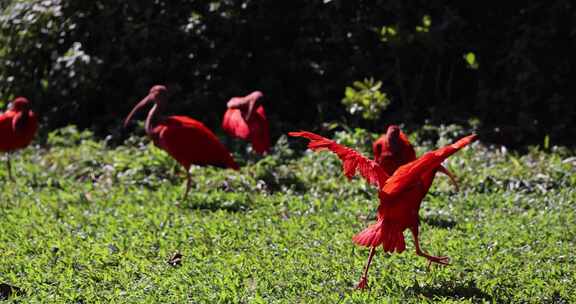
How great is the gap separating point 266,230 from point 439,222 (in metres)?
1.29

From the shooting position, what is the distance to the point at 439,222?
6777 mm

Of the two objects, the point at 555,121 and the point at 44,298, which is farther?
the point at 555,121

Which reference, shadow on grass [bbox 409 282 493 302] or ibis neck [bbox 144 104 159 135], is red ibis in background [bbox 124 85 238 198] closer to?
ibis neck [bbox 144 104 159 135]

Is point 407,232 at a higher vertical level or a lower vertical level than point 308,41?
lower

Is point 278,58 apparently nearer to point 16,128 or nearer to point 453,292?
point 16,128

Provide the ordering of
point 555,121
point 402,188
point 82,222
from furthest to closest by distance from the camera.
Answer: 1. point 555,121
2. point 82,222
3. point 402,188

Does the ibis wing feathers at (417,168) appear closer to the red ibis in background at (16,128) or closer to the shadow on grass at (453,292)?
the shadow on grass at (453,292)

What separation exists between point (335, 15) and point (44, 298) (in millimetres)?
5743

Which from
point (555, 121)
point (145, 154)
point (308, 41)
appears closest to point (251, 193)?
point (145, 154)

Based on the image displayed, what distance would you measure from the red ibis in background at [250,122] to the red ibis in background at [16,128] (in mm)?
1756

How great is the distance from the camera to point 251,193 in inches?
305

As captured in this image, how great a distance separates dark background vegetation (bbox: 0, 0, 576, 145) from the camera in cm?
964

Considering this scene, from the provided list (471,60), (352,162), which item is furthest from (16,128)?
(471,60)

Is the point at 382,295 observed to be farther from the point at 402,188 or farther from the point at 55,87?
the point at 55,87
